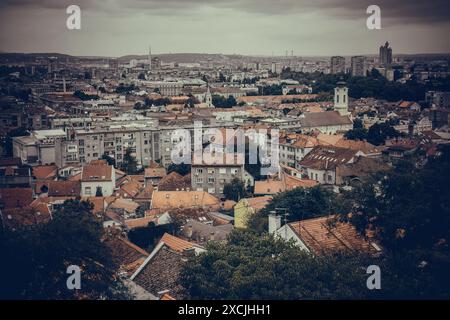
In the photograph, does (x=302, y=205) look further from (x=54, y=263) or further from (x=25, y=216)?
(x=25, y=216)

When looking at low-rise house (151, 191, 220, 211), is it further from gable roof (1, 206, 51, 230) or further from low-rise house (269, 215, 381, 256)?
low-rise house (269, 215, 381, 256)

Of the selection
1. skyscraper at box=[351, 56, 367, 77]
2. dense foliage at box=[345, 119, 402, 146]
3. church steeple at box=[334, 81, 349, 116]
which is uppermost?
skyscraper at box=[351, 56, 367, 77]

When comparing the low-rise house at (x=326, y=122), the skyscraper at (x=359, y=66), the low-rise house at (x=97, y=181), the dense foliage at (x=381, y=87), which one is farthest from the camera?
the skyscraper at (x=359, y=66)

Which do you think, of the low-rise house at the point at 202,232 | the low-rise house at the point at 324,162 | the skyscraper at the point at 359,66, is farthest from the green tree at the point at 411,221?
the skyscraper at the point at 359,66

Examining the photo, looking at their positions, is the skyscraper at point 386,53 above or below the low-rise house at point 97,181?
above

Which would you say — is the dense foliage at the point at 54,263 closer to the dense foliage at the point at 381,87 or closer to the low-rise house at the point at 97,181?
the low-rise house at the point at 97,181

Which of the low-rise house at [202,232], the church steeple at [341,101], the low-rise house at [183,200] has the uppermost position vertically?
the church steeple at [341,101]

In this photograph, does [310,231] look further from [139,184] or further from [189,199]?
[139,184]

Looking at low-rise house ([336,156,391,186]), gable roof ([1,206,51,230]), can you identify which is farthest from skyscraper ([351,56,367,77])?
gable roof ([1,206,51,230])
